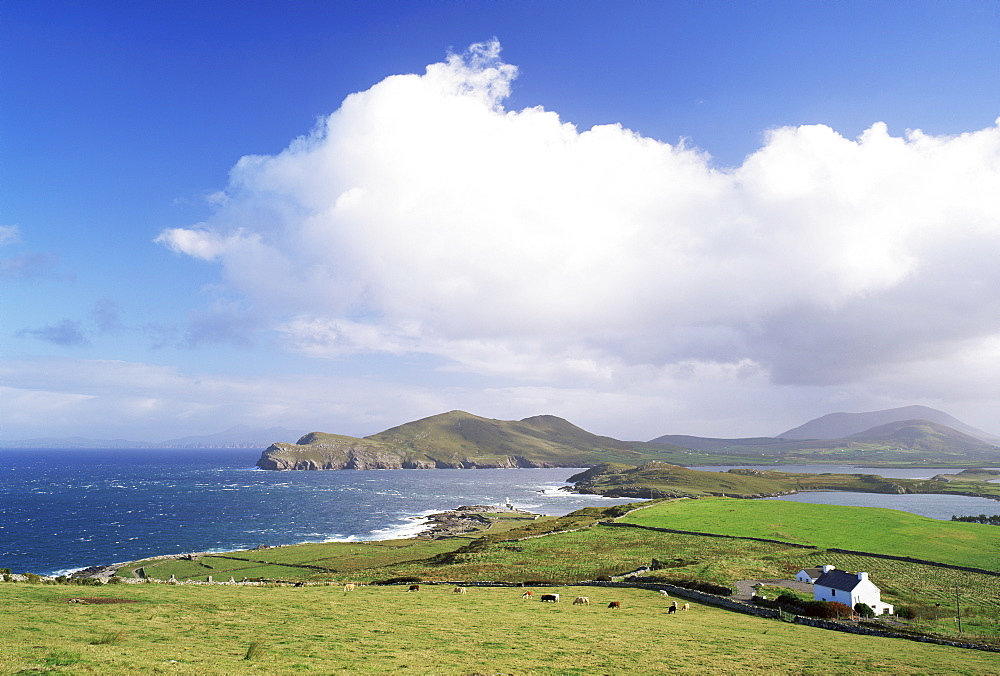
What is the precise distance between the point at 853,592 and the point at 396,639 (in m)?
44.3

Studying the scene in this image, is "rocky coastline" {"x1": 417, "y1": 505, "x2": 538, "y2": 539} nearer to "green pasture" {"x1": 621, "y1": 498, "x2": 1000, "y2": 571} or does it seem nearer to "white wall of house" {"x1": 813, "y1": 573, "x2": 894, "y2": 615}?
"green pasture" {"x1": 621, "y1": 498, "x2": 1000, "y2": 571}

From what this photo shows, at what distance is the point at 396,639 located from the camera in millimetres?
29656

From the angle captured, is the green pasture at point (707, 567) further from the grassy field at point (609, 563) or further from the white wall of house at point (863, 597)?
the white wall of house at point (863, 597)

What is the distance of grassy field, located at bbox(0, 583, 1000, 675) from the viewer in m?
22.9

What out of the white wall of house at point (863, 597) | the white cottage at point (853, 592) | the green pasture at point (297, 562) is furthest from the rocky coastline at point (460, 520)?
the white wall of house at point (863, 597)

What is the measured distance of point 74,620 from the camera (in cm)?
2789

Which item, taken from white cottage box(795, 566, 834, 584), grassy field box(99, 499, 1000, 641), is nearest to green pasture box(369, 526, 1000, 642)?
grassy field box(99, 499, 1000, 641)

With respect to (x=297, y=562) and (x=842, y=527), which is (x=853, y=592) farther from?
(x=297, y=562)

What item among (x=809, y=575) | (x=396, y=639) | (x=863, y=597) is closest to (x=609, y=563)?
(x=809, y=575)

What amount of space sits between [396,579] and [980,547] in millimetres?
87807

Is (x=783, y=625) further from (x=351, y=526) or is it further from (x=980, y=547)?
(x=351, y=526)

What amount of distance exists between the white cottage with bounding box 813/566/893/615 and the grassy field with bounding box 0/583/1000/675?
13016mm

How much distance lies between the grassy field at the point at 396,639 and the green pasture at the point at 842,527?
55.5 meters

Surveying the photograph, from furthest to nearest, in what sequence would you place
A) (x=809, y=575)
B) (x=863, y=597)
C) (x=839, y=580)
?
(x=809, y=575)
(x=839, y=580)
(x=863, y=597)
